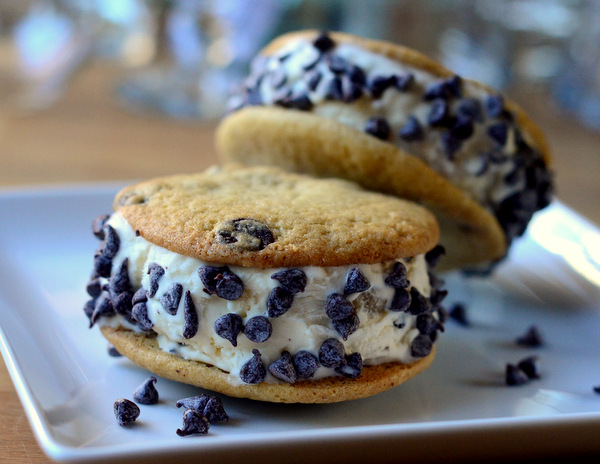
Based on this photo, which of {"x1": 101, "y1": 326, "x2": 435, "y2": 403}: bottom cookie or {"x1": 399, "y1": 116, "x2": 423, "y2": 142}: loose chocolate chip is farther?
{"x1": 399, "y1": 116, "x2": 423, "y2": 142}: loose chocolate chip

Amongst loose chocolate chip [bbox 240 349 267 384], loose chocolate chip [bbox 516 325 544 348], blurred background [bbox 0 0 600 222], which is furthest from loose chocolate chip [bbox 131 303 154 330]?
blurred background [bbox 0 0 600 222]

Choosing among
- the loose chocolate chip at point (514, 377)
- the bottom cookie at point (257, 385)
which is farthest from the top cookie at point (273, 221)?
the loose chocolate chip at point (514, 377)

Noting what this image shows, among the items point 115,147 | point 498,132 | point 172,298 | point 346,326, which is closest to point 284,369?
point 346,326

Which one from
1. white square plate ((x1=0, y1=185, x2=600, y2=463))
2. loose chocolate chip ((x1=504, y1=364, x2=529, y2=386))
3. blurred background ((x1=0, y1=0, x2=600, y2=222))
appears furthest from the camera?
blurred background ((x1=0, y1=0, x2=600, y2=222))

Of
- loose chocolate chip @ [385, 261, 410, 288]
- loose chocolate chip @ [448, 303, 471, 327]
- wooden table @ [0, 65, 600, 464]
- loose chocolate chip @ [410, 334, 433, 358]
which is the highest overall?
loose chocolate chip @ [385, 261, 410, 288]

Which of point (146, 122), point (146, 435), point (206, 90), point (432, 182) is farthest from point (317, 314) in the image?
point (206, 90)

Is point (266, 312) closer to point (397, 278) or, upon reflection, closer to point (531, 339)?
point (397, 278)

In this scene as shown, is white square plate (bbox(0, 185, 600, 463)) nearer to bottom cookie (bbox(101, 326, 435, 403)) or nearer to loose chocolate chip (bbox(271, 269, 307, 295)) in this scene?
bottom cookie (bbox(101, 326, 435, 403))
